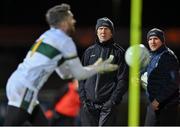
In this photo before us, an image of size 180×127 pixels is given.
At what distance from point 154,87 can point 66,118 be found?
10.9 feet

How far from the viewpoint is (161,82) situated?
25.3ft

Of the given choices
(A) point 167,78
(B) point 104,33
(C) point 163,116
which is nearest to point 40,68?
(B) point 104,33

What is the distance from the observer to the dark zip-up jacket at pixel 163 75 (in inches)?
303

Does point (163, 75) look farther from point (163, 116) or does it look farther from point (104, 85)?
point (104, 85)

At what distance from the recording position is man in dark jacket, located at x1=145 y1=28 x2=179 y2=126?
303 inches

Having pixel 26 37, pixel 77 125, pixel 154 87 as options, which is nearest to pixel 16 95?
pixel 154 87

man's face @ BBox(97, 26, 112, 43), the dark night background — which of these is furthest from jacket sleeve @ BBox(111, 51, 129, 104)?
the dark night background

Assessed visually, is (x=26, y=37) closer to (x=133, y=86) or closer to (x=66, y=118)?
(x=66, y=118)

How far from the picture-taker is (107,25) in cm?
780

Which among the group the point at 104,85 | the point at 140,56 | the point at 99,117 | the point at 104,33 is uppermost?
the point at 104,33

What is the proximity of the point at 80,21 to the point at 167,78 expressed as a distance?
836 centimetres

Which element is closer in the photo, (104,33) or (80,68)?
(80,68)

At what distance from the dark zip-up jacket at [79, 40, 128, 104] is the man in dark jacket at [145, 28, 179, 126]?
0.32 m

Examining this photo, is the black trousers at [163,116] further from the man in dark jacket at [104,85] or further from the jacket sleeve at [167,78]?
the man in dark jacket at [104,85]
